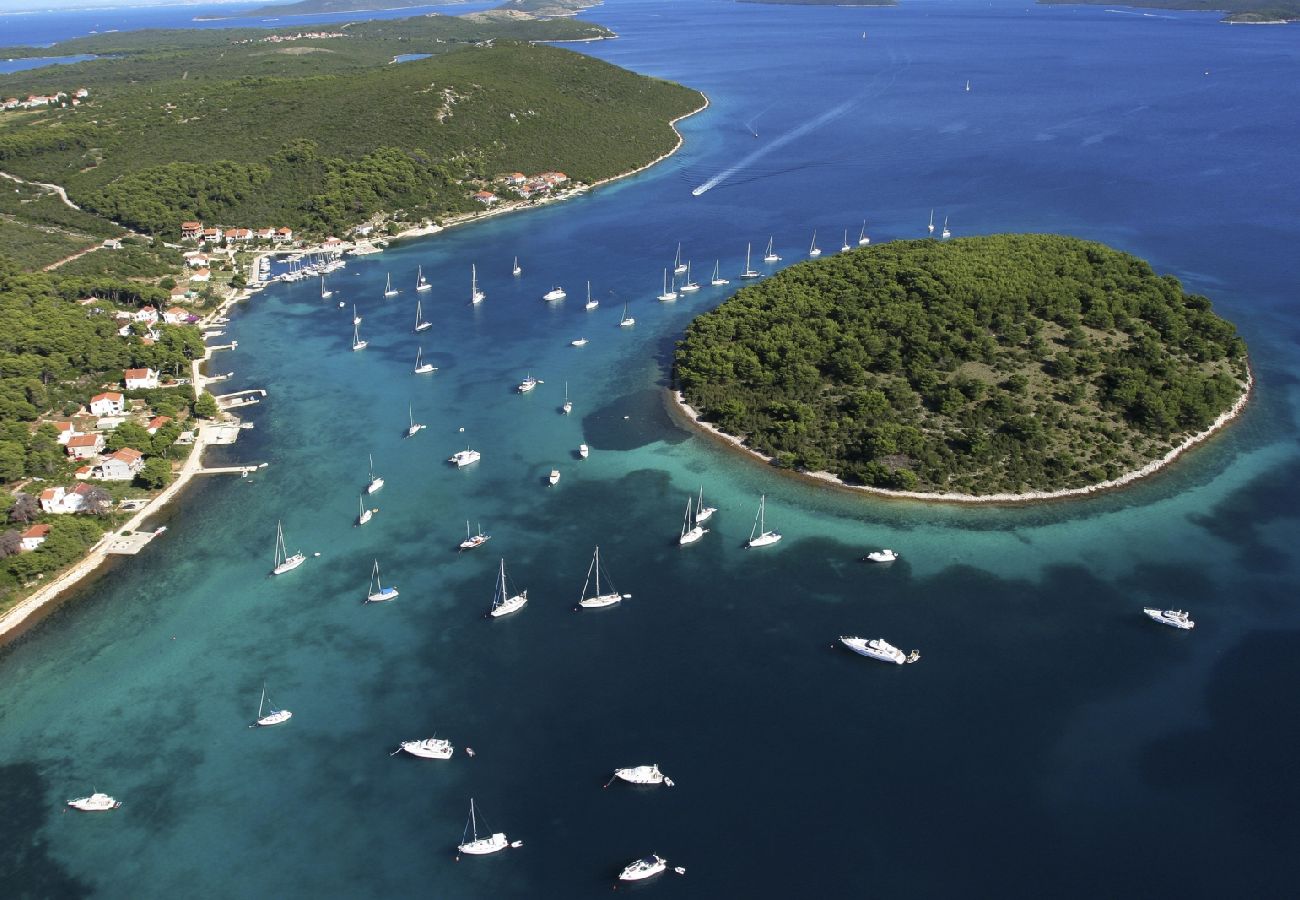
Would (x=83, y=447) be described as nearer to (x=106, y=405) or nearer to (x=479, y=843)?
(x=106, y=405)

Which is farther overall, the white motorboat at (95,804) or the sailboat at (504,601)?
the sailboat at (504,601)

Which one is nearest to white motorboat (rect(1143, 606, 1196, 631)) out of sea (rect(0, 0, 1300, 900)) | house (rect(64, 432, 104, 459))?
sea (rect(0, 0, 1300, 900))

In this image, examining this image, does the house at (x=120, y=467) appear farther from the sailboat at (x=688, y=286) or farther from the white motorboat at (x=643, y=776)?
the sailboat at (x=688, y=286)

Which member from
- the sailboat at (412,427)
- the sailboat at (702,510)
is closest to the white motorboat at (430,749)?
the sailboat at (702,510)

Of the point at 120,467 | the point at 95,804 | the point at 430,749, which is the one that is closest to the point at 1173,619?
the point at 430,749

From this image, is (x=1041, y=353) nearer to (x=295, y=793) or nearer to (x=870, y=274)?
(x=870, y=274)

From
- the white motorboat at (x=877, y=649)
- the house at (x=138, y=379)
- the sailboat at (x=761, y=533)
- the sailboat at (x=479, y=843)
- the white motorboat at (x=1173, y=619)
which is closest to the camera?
the sailboat at (x=479, y=843)
